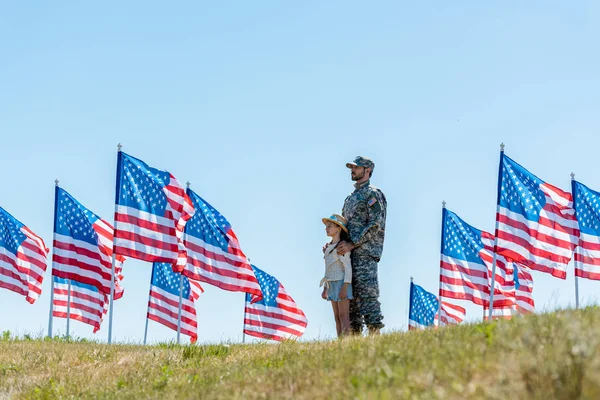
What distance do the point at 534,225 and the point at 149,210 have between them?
8.32m

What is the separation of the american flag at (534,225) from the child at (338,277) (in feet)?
30.6

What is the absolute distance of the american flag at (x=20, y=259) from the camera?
2473 cm

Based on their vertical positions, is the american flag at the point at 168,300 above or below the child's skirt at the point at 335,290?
above

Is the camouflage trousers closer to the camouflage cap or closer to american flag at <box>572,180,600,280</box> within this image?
the camouflage cap

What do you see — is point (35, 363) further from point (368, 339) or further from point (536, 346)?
point (536, 346)

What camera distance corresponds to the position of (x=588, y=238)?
2316 centimetres

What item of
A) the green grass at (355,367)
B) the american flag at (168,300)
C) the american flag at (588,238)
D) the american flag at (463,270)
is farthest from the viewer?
the american flag at (168,300)

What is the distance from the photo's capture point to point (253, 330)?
31.7m

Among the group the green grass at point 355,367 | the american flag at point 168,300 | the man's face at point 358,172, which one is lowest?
the green grass at point 355,367

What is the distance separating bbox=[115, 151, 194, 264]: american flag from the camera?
18859mm

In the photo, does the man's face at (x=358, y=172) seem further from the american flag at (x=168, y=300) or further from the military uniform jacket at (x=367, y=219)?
the american flag at (x=168, y=300)

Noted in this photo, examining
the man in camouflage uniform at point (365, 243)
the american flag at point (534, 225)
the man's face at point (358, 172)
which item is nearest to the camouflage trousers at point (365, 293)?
the man in camouflage uniform at point (365, 243)

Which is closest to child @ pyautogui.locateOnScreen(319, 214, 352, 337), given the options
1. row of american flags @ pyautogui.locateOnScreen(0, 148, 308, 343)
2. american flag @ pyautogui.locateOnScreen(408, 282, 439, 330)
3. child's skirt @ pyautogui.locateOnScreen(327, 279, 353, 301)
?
child's skirt @ pyautogui.locateOnScreen(327, 279, 353, 301)

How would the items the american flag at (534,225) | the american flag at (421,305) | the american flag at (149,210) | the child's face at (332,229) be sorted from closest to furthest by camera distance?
1. the child's face at (332,229)
2. the american flag at (149,210)
3. the american flag at (534,225)
4. the american flag at (421,305)
